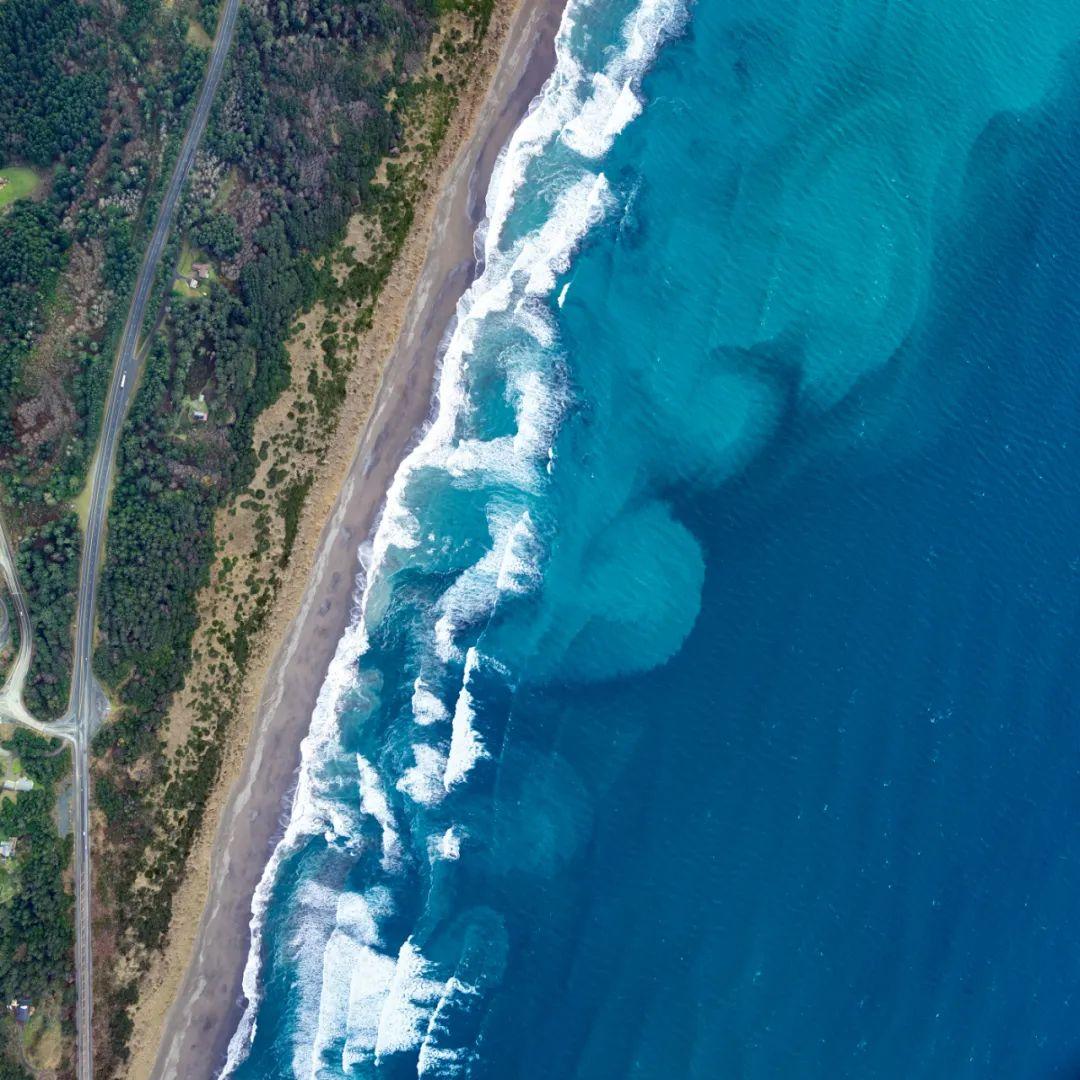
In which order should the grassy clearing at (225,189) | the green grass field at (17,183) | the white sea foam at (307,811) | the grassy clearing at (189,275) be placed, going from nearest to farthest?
the white sea foam at (307,811)
the grassy clearing at (189,275)
the grassy clearing at (225,189)
the green grass field at (17,183)

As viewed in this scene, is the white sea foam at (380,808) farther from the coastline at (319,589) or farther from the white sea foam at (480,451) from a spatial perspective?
the coastline at (319,589)

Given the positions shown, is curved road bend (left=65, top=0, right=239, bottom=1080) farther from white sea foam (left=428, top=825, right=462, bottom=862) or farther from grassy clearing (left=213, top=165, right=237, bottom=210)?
white sea foam (left=428, top=825, right=462, bottom=862)

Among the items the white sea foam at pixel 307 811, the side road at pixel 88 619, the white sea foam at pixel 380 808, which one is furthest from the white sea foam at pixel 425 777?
the side road at pixel 88 619

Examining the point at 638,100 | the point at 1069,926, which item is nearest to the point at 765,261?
the point at 638,100

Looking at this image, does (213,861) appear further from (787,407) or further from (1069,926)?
(1069,926)

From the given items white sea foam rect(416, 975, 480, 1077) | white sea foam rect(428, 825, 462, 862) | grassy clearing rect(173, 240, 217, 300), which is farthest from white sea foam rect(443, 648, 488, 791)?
grassy clearing rect(173, 240, 217, 300)
